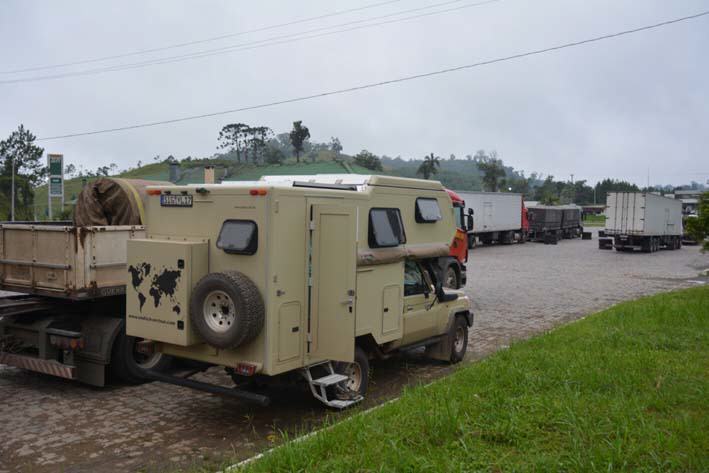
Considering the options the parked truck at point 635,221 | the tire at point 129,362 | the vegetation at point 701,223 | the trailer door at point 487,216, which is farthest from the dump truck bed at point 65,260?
the parked truck at point 635,221

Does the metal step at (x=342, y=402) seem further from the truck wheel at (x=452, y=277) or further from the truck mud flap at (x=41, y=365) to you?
the truck wheel at (x=452, y=277)

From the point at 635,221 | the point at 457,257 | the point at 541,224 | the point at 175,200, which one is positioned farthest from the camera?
the point at 541,224

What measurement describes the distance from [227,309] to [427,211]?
156 inches

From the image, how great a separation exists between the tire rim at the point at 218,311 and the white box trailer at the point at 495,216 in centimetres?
2934

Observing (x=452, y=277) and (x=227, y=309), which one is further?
(x=452, y=277)

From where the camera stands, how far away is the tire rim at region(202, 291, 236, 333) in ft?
21.1

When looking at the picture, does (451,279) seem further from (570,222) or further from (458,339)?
(570,222)

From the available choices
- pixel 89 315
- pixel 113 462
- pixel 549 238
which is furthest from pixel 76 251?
pixel 549 238

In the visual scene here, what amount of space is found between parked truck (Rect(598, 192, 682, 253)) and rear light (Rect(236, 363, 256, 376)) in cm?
3257

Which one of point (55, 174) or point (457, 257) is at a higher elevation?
point (55, 174)

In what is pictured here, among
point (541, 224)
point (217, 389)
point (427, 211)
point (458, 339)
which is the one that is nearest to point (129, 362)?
point (217, 389)

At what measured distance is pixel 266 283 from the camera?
647 cm

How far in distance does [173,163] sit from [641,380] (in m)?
15.9

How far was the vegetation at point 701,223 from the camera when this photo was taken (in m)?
14.4
